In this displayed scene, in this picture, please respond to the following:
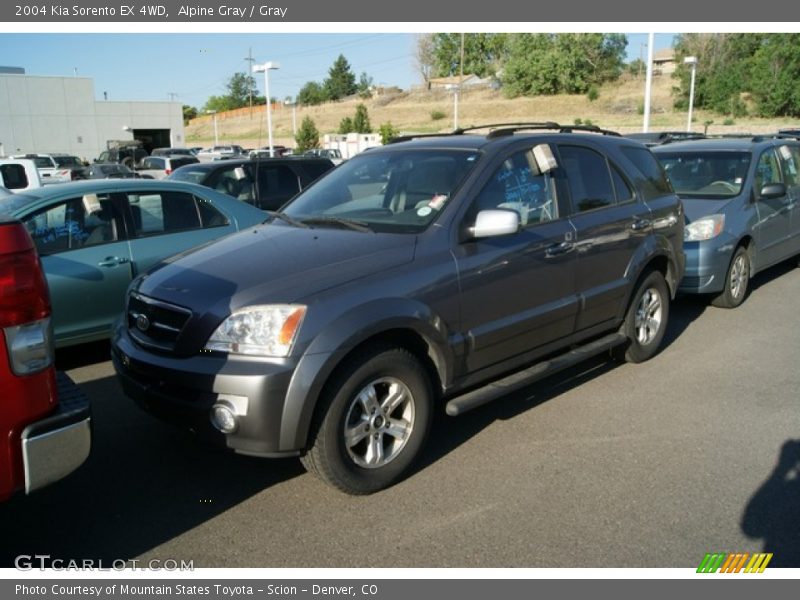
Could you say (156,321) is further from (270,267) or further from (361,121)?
(361,121)

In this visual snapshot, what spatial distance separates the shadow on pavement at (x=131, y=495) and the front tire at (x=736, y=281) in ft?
18.2

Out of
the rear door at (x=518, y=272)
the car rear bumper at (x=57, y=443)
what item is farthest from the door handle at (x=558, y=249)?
the car rear bumper at (x=57, y=443)

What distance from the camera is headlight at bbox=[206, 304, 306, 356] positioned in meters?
3.39

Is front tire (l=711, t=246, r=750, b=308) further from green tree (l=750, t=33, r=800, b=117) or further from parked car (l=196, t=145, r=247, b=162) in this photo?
green tree (l=750, t=33, r=800, b=117)

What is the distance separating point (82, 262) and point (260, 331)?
313 centimetres

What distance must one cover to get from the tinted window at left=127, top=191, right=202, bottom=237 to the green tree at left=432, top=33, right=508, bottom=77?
319 ft

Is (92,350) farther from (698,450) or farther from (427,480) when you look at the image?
(698,450)

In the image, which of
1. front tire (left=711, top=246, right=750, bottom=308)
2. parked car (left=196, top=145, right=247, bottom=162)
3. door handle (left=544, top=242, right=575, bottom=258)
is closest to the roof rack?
door handle (left=544, top=242, right=575, bottom=258)

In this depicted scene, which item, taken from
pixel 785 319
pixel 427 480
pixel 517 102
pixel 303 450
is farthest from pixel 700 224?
pixel 517 102

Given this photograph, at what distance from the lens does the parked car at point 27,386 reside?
2559 millimetres

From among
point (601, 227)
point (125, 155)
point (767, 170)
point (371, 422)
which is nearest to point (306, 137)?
point (125, 155)

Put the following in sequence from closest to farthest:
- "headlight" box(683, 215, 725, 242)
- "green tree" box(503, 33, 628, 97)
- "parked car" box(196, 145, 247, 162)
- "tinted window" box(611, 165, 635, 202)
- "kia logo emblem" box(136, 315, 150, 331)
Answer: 1. "kia logo emblem" box(136, 315, 150, 331)
2. "tinted window" box(611, 165, 635, 202)
3. "headlight" box(683, 215, 725, 242)
4. "parked car" box(196, 145, 247, 162)
5. "green tree" box(503, 33, 628, 97)

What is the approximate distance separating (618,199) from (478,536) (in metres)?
3.17

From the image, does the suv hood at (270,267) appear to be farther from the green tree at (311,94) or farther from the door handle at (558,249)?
the green tree at (311,94)
